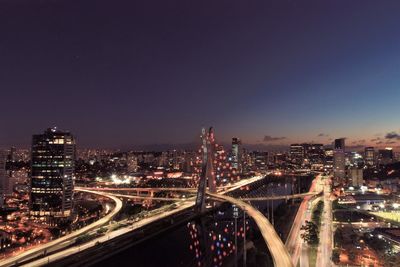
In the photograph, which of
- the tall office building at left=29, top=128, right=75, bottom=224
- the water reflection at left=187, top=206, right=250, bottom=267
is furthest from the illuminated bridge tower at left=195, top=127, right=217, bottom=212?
the tall office building at left=29, top=128, right=75, bottom=224

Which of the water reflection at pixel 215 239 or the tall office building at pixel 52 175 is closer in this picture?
the water reflection at pixel 215 239

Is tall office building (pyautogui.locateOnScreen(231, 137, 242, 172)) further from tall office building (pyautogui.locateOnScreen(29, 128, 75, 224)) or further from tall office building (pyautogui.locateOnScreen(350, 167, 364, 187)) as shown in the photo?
tall office building (pyautogui.locateOnScreen(29, 128, 75, 224))

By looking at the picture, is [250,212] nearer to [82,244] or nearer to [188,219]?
[188,219]

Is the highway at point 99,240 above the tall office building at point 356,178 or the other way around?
the other way around

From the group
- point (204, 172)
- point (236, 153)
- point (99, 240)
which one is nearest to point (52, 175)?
point (204, 172)

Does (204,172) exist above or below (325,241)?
above

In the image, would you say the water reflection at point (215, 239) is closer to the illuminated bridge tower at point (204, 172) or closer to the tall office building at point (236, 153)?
the illuminated bridge tower at point (204, 172)

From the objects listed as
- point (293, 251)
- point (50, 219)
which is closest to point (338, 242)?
point (293, 251)

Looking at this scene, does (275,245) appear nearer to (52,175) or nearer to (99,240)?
(99,240)

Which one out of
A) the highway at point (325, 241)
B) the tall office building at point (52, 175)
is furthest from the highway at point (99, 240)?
the highway at point (325, 241)
